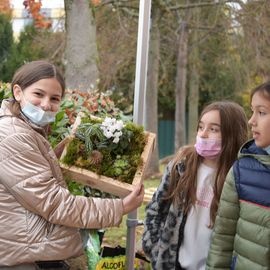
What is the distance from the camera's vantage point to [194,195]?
277 centimetres

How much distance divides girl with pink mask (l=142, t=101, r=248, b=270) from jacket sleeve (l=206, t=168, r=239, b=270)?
34 centimetres

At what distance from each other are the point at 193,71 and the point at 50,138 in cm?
1583

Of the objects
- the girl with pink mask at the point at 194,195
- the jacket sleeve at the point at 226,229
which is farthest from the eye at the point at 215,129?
the jacket sleeve at the point at 226,229

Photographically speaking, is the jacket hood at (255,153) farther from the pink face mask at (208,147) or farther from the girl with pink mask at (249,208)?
the pink face mask at (208,147)

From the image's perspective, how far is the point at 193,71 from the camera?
1889cm

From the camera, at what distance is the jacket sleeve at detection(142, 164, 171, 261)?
2836 mm

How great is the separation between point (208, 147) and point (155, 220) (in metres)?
0.51

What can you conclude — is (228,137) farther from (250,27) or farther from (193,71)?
(193,71)

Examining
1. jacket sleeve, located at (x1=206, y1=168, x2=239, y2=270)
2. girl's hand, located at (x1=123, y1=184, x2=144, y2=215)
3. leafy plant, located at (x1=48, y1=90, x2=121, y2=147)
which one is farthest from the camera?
leafy plant, located at (x1=48, y1=90, x2=121, y2=147)

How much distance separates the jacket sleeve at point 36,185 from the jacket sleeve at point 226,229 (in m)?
0.58

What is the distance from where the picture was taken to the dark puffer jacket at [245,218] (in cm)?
220

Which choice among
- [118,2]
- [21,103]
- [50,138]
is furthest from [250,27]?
[21,103]

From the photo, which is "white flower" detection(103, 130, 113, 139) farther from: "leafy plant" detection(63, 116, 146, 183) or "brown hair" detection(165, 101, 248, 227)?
"brown hair" detection(165, 101, 248, 227)

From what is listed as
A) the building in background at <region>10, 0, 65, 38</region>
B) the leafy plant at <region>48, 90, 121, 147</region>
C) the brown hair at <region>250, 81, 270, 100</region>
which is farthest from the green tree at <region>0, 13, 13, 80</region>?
the brown hair at <region>250, 81, 270, 100</region>
